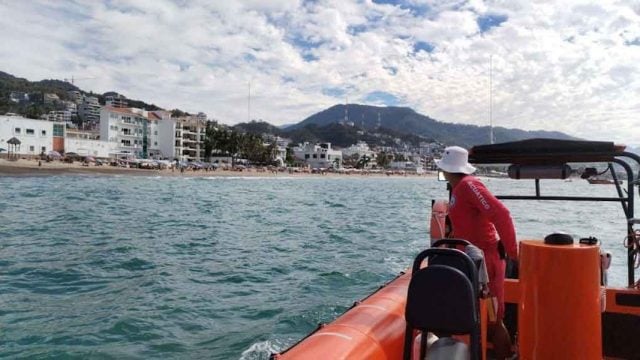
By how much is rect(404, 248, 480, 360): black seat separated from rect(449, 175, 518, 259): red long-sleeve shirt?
101 centimetres

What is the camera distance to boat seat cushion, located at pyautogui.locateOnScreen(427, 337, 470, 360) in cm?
→ 313

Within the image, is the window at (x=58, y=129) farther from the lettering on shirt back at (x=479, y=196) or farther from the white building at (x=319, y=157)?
the lettering on shirt back at (x=479, y=196)

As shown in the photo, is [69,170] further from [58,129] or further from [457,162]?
[457,162]

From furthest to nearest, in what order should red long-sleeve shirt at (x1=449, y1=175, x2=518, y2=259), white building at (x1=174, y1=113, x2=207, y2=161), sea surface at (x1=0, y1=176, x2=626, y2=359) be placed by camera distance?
1. white building at (x1=174, y1=113, x2=207, y2=161)
2. sea surface at (x1=0, y1=176, x2=626, y2=359)
3. red long-sleeve shirt at (x1=449, y1=175, x2=518, y2=259)

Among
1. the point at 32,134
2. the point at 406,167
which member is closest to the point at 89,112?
the point at 32,134

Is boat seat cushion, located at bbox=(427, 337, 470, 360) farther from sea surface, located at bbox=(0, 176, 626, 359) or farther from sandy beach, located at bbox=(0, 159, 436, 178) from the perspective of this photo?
sandy beach, located at bbox=(0, 159, 436, 178)

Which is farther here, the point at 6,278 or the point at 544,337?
the point at 6,278

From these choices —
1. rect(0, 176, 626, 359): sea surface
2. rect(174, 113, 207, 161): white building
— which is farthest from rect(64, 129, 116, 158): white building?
rect(0, 176, 626, 359): sea surface

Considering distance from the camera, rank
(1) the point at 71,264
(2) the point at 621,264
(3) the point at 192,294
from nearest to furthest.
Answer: (3) the point at 192,294, (1) the point at 71,264, (2) the point at 621,264

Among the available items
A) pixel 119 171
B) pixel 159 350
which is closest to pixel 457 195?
pixel 159 350

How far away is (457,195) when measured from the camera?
14.3ft

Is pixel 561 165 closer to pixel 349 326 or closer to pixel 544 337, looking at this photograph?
pixel 544 337

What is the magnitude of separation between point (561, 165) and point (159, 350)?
18.2 ft

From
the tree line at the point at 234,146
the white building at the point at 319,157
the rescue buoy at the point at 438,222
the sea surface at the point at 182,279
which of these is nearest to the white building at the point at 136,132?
the tree line at the point at 234,146
